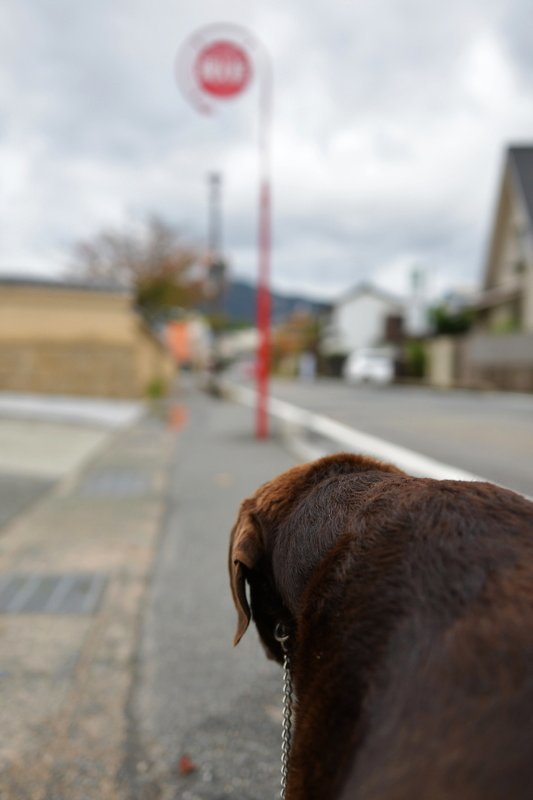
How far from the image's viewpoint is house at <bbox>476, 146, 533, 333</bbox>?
94.1 ft

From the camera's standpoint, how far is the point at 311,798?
1.12 meters

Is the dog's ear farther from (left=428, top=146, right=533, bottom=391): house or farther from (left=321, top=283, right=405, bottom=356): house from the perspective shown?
(left=321, top=283, right=405, bottom=356): house

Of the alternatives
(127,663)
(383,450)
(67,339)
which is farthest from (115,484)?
(67,339)

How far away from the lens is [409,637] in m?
1.05

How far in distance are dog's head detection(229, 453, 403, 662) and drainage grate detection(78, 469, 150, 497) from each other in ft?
17.4

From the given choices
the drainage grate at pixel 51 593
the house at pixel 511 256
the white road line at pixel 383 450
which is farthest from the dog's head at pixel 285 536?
the house at pixel 511 256

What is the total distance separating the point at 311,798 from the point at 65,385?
53.4 feet

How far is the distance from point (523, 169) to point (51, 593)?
29.6 m

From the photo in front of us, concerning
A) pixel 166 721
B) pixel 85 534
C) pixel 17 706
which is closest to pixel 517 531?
pixel 166 721

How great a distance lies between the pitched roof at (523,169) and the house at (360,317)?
3736cm

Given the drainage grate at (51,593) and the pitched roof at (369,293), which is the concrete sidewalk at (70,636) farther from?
the pitched roof at (369,293)

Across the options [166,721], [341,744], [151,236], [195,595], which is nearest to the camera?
[341,744]

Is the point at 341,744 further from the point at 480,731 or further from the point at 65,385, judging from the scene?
the point at 65,385

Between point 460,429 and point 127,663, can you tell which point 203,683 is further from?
point 460,429
